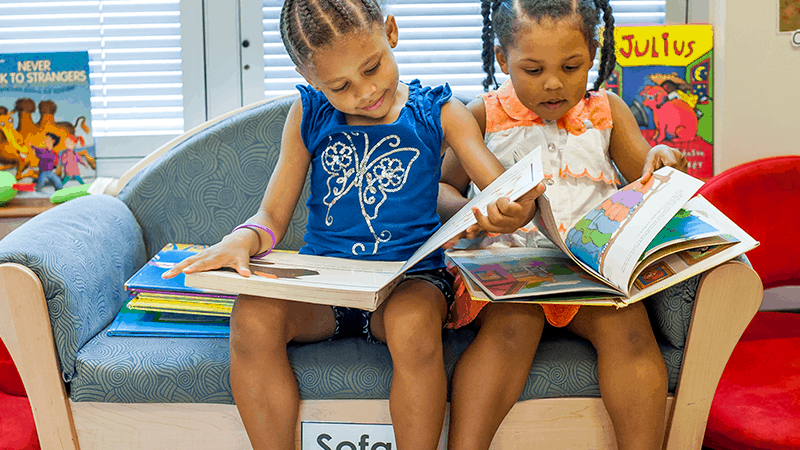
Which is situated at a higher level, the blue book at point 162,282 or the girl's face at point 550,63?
the girl's face at point 550,63

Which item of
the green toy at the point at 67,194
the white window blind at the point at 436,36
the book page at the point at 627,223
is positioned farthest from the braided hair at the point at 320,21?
the green toy at the point at 67,194

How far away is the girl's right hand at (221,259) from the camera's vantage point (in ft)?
2.74

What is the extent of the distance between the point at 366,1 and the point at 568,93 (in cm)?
37

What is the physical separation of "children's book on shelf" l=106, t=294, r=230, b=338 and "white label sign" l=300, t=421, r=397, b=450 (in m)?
0.23

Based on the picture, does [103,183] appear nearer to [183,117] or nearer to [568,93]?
[183,117]

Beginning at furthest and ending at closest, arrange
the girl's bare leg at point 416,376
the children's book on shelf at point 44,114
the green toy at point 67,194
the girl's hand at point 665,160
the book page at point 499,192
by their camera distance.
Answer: the children's book on shelf at point 44,114, the green toy at point 67,194, the girl's hand at point 665,160, the girl's bare leg at point 416,376, the book page at point 499,192

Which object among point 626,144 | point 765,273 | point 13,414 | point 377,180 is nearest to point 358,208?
point 377,180

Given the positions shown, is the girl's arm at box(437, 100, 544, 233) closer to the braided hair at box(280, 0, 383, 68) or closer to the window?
the braided hair at box(280, 0, 383, 68)

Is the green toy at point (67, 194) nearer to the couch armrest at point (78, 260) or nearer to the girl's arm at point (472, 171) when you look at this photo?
the couch armrest at point (78, 260)

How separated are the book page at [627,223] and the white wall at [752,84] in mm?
679

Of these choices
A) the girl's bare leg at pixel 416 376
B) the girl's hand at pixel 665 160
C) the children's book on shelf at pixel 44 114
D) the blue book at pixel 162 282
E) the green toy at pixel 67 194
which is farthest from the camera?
the children's book on shelf at pixel 44 114

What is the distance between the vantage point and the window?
5.43 ft

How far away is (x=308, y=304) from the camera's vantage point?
0.97 meters

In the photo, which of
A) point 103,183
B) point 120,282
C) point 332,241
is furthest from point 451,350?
point 103,183
